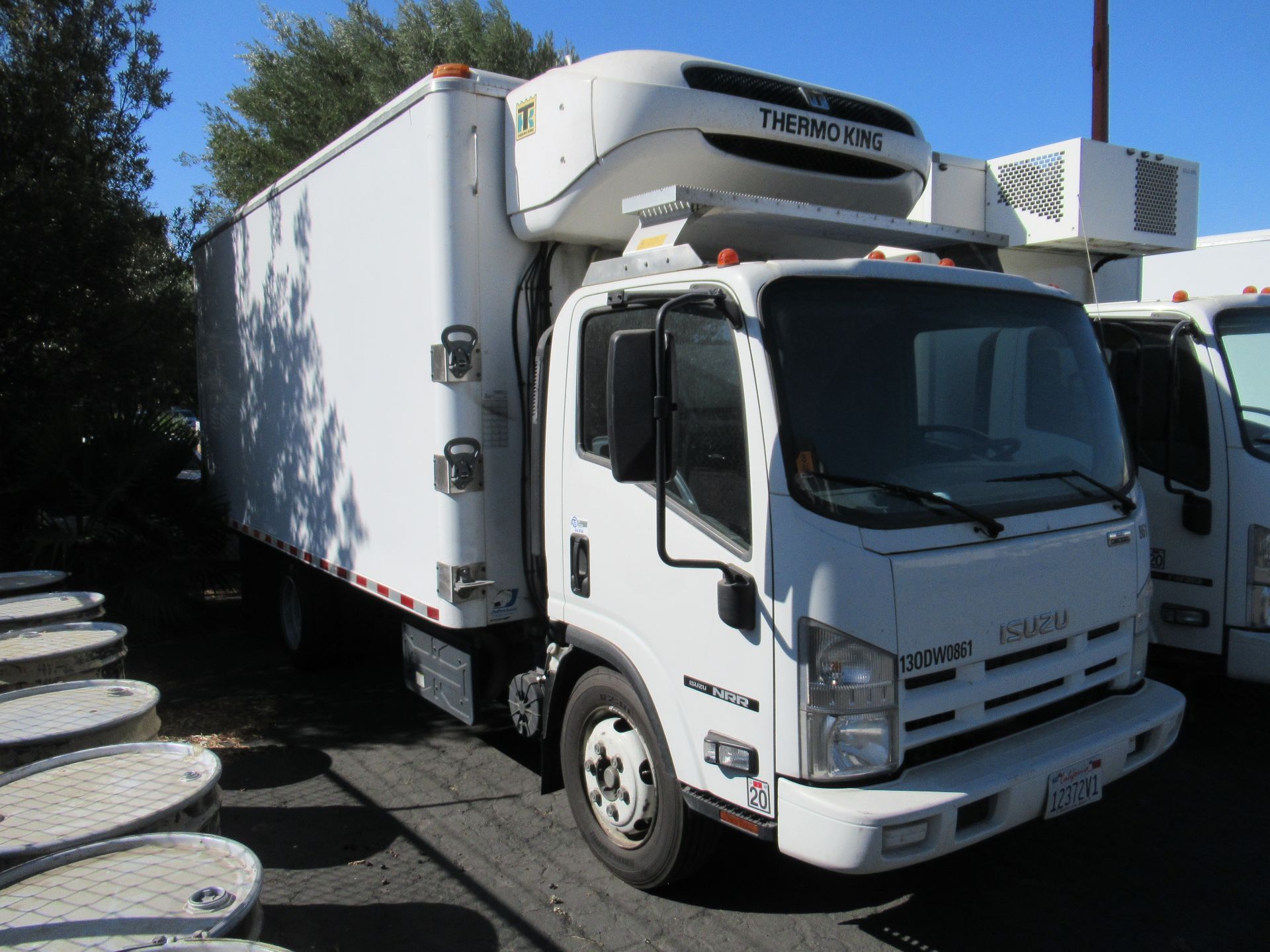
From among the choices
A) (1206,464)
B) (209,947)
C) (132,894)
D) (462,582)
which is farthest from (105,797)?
(1206,464)

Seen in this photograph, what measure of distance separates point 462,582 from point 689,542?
55.4 inches

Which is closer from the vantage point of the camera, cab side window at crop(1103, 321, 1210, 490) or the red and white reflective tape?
the red and white reflective tape

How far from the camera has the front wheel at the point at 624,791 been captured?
11.9ft

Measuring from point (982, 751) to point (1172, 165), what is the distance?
14.9ft

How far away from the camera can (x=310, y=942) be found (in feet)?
12.0

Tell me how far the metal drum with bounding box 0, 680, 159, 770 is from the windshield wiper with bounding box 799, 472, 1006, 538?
97.9 inches

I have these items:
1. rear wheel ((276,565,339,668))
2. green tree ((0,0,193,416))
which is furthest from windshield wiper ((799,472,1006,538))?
green tree ((0,0,193,416))

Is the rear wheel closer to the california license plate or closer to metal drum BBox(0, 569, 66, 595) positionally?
metal drum BBox(0, 569, 66, 595)

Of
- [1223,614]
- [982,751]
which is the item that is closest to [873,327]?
[982,751]

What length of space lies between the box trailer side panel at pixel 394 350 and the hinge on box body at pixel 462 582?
3 centimetres

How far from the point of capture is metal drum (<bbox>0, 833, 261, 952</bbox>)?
2.23m

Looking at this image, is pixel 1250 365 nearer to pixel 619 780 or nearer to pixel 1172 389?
pixel 1172 389

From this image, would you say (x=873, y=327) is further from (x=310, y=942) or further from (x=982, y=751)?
(x=310, y=942)

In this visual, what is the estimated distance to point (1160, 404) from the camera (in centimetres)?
517
